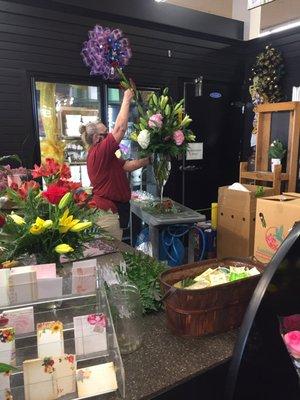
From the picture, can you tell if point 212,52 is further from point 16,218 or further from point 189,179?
point 16,218

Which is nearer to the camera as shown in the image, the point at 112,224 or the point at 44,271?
the point at 44,271

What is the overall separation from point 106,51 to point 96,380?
3.19 meters

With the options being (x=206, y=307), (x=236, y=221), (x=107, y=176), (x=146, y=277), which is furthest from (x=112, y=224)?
(x=206, y=307)

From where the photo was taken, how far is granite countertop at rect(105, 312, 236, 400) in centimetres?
84

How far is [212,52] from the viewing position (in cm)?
478

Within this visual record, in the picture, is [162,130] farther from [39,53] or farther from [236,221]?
[39,53]

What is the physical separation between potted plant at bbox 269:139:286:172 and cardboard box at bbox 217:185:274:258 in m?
0.42

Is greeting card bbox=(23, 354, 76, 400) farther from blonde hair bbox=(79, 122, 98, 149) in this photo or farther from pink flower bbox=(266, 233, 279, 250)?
blonde hair bbox=(79, 122, 98, 149)

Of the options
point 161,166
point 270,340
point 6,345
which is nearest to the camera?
point 270,340

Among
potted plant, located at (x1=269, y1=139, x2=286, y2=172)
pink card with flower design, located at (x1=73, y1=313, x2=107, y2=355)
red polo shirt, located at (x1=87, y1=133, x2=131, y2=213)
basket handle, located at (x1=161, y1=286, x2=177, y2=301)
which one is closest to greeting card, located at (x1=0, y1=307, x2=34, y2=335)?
pink card with flower design, located at (x1=73, y1=313, x2=107, y2=355)

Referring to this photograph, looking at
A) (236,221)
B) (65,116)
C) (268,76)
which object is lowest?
(236,221)

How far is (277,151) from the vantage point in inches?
147

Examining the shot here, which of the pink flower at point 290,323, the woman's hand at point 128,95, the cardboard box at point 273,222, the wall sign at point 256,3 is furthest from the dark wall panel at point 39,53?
the pink flower at point 290,323

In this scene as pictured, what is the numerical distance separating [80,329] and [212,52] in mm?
4749
